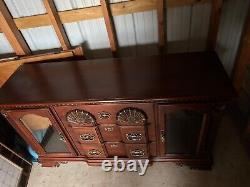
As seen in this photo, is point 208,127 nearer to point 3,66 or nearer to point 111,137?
point 111,137

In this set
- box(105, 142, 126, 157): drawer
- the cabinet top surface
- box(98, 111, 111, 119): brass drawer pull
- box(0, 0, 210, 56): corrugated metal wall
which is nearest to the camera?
the cabinet top surface

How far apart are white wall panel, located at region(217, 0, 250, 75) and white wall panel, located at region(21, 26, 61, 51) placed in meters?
1.01

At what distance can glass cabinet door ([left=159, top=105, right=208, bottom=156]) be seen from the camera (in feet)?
3.86

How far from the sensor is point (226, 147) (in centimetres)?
164

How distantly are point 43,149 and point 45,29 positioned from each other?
76 cm

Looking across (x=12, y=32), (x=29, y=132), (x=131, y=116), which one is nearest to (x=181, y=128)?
(x=131, y=116)

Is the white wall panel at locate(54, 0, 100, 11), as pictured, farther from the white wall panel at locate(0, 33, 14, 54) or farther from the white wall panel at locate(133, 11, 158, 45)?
the white wall panel at locate(0, 33, 14, 54)

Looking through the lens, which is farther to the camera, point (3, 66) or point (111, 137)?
point (3, 66)

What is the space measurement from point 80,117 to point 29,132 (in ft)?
1.29

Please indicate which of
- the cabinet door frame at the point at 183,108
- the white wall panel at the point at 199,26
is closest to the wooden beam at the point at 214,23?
the white wall panel at the point at 199,26

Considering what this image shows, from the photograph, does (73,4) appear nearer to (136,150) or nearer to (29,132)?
(29,132)

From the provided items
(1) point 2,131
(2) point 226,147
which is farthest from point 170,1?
(1) point 2,131

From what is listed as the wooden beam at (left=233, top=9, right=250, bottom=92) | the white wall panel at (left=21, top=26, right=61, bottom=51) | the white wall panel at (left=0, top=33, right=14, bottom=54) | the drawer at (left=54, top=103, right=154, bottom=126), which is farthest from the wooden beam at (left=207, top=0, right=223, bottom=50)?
the white wall panel at (left=0, top=33, right=14, bottom=54)

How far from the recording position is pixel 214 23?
52.0 inches
